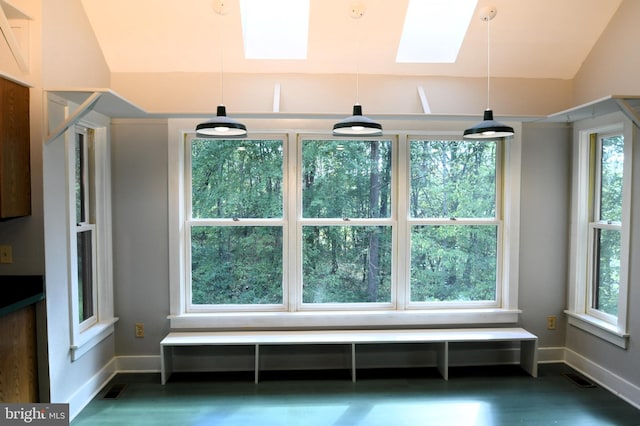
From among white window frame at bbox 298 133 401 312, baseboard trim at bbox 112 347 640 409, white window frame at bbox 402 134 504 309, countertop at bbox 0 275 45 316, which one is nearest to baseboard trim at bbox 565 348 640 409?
baseboard trim at bbox 112 347 640 409

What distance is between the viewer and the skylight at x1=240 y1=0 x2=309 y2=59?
3.03 meters

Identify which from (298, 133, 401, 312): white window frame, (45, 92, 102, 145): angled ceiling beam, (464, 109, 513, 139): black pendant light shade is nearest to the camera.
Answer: (45, 92, 102, 145): angled ceiling beam

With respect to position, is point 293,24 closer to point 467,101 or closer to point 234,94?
point 234,94

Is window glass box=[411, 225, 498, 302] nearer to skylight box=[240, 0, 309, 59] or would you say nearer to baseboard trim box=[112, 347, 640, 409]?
baseboard trim box=[112, 347, 640, 409]

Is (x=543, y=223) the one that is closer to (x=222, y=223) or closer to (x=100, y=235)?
(x=222, y=223)

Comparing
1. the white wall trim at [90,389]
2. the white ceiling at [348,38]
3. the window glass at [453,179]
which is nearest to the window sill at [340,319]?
the white wall trim at [90,389]

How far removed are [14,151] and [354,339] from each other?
264 cm

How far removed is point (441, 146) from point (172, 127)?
236cm

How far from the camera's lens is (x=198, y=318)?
11.0ft

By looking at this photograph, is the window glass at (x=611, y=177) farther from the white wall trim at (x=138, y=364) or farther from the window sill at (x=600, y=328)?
the white wall trim at (x=138, y=364)

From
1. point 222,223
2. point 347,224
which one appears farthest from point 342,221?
point 222,223

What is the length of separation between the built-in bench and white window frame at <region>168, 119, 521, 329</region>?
84mm

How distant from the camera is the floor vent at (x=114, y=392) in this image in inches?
117

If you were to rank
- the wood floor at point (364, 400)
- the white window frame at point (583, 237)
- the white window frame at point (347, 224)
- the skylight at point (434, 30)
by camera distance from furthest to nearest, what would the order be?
1. the white window frame at point (347, 224)
2. the white window frame at point (583, 237)
3. the skylight at point (434, 30)
4. the wood floor at point (364, 400)
